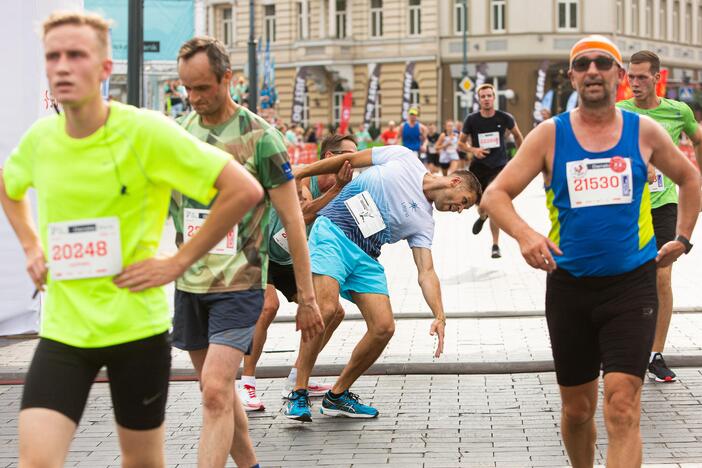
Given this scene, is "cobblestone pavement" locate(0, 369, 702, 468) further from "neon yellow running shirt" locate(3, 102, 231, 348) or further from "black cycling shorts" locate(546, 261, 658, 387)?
"neon yellow running shirt" locate(3, 102, 231, 348)

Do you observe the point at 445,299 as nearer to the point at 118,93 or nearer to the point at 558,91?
the point at 118,93

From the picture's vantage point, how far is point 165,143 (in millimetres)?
4090

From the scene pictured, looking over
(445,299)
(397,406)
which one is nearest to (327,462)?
(397,406)

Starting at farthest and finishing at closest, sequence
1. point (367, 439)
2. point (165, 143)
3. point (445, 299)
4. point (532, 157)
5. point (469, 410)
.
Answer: point (445, 299) < point (469, 410) < point (367, 439) < point (532, 157) < point (165, 143)

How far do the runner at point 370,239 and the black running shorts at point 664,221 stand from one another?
1.44 m

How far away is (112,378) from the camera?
4148mm

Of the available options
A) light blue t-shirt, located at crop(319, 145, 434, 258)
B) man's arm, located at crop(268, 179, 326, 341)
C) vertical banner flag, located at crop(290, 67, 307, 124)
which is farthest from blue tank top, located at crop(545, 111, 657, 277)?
vertical banner flag, located at crop(290, 67, 307, 124)

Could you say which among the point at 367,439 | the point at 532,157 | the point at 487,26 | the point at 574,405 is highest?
the point at 487,26

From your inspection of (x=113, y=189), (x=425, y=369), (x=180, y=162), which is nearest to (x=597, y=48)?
(x=180, y=162)

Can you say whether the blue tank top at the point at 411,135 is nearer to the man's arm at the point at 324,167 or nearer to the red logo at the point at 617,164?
the man's arm at the point at 324,167

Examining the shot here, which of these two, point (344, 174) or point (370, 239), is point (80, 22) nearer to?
point (344, 174)

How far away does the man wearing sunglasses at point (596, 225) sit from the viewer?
16.2 ft

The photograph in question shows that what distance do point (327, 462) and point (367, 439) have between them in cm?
57

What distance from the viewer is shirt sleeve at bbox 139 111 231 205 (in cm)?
409
